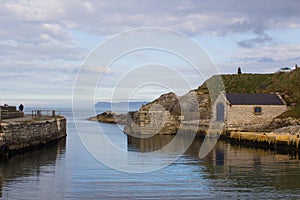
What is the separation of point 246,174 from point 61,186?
9.71 m

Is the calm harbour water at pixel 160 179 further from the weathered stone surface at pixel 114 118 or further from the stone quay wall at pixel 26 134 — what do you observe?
the weathered stone surface at pixel 114 118

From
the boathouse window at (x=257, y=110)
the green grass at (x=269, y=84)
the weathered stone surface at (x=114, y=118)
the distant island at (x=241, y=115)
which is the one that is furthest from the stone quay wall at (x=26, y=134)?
the weathered stone surface at (x=114, y=118)

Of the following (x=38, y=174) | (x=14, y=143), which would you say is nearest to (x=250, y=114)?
(x=14, y=143)

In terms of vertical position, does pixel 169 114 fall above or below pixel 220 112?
below

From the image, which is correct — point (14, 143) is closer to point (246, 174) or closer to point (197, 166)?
point (197, 166)

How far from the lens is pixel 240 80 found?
76.4m

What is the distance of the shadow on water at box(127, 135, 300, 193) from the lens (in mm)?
20663

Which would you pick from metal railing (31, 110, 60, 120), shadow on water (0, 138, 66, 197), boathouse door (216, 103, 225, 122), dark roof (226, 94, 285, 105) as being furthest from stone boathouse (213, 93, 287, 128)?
shadow on water (0, 138, 66, 197)

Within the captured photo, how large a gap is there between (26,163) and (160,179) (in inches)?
379

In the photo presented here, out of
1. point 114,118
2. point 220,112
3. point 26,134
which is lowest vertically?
point 26,134

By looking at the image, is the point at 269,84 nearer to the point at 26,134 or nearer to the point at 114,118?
the point at 114,118

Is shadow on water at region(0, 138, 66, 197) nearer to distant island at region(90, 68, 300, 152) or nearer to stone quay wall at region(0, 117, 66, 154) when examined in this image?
stone quay wall at region(0, 117, 66, 154)

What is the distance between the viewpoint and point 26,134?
32.9m

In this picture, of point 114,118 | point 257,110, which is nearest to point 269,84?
point 257,110
